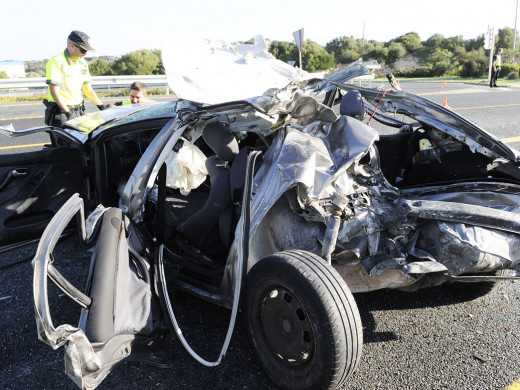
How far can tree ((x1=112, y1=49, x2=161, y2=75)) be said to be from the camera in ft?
95.9

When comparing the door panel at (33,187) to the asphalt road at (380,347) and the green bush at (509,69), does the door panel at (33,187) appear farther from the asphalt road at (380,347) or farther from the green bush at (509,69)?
the green bush at (509,69)

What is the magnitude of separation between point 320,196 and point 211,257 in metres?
1.00

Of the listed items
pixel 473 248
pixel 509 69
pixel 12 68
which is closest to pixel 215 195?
pixel 473 248

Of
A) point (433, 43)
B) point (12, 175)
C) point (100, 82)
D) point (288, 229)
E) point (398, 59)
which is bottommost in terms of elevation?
point (288, 229)

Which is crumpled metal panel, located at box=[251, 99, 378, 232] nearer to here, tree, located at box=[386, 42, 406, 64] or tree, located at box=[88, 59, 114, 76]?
tree, located at box=[88, 59, 114, 76]

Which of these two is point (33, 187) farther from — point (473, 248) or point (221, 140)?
Result: point (473, 248)

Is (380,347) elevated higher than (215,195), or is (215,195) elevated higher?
(215,195)

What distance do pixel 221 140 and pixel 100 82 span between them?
17280mm

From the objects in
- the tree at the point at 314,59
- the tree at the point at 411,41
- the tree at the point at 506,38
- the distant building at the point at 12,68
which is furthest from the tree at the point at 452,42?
the distant building at the point at 12,68

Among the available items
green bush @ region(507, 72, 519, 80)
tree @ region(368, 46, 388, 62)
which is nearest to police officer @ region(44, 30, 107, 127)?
green bush @ region(507, 72, 519, 80)

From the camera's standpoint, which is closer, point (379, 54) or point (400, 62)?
point (400, 62)

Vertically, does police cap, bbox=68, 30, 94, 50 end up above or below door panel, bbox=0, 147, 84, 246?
above

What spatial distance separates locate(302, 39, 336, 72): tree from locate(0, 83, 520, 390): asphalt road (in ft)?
83.5

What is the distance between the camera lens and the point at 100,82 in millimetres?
18562
